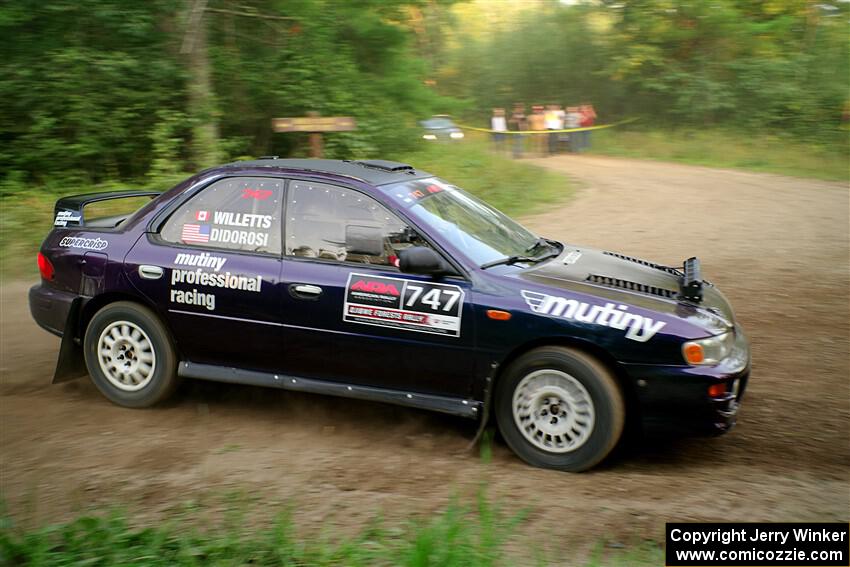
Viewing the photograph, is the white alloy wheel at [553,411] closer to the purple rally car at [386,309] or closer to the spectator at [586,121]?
the purple rally car at [386,309]

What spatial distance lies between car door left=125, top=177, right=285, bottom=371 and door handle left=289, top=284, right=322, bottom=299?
109 mm

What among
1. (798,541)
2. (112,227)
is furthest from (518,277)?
(112,227)

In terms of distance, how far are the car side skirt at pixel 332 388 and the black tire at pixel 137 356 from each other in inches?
5.4

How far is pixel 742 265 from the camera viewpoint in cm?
1036

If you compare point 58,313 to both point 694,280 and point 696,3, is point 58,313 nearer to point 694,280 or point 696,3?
point 694,280

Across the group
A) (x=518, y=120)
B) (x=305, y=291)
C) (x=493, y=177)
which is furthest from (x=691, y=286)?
(x=518, y=120)

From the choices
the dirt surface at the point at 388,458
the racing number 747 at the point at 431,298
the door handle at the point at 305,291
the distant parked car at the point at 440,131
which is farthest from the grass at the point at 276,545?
the distant parked car at the point at 440,131

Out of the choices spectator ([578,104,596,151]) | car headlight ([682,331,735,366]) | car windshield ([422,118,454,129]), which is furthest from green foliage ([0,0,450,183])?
spectator ([578,104,596,151])

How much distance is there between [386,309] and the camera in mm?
5043

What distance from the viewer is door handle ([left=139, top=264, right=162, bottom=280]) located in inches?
221

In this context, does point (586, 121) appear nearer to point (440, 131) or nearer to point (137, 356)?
point (440, 131)

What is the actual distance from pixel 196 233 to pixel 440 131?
18.6m

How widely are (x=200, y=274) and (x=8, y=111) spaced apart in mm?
9919

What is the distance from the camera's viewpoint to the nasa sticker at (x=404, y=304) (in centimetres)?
493
